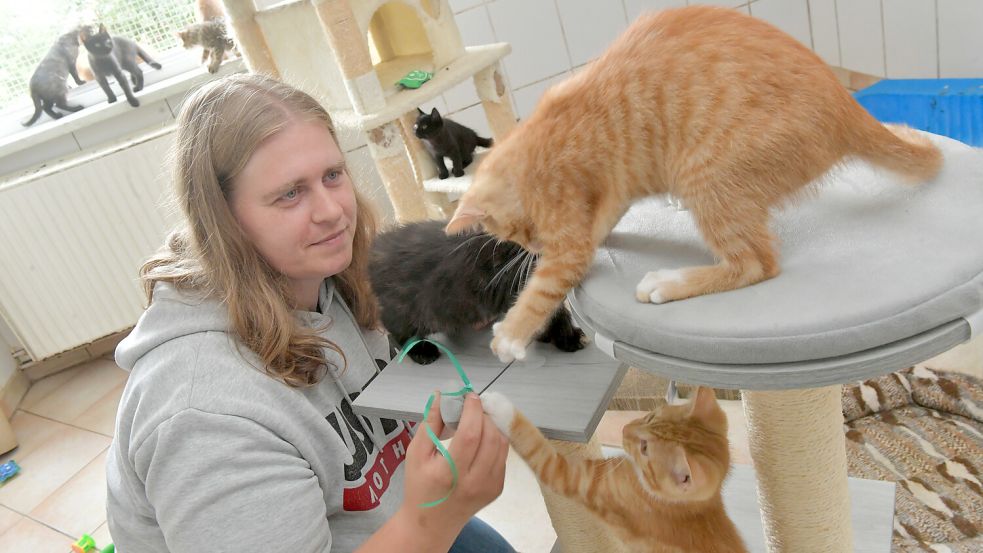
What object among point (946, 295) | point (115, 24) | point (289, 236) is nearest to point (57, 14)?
point (115, 24)

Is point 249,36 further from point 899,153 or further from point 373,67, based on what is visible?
point 899,153

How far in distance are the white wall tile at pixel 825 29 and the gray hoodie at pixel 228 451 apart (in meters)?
2.30

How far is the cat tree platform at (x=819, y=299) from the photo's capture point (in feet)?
2.13

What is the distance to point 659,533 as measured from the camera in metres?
0.96

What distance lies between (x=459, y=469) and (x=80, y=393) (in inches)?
109

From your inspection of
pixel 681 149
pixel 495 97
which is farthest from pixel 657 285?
pixel 495 97

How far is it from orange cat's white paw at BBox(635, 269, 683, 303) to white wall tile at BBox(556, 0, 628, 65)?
1.89m

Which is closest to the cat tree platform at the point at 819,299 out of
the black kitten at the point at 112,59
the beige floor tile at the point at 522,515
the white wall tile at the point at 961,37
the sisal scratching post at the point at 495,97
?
the beige floor tile at the point at 522,515

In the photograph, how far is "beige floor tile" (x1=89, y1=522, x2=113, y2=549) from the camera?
6.79ft

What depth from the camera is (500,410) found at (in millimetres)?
→ 880

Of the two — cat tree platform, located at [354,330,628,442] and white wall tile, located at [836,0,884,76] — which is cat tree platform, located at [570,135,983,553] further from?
white wall tile, located at [836,0,884,76]

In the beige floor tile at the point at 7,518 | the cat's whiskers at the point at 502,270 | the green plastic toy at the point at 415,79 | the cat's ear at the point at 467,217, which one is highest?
the green plastic toy at the point at 415,79

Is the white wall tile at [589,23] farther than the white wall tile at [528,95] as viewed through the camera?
No

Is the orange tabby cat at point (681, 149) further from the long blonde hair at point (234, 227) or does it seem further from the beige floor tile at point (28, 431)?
the beige floor tile at point (28, 431)
